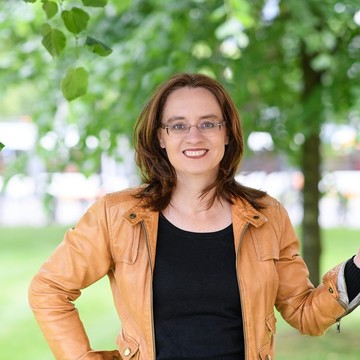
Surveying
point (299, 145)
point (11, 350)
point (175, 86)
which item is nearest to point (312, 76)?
point (299, 145)

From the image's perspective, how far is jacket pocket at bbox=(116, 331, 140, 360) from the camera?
8.55ft

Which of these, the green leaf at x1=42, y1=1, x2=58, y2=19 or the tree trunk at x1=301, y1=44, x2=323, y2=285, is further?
the tree trunk at x1=301, y1=44, x2=323, y2=285

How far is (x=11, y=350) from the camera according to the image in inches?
305

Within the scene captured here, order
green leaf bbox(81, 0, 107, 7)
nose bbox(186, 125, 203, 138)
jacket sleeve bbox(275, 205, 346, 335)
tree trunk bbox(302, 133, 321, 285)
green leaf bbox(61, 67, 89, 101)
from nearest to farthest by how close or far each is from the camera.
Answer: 1. nose bbox(186, 125, 203, 138)
2. jacket sleeve bbox(275, 205, 346, 335)
3. green leaf bbox(81, 0, 107, 7)
4. green leaf bbox(61, 67, 89, 101)
5. tree trunk bbox(302, 133, 321, 285)

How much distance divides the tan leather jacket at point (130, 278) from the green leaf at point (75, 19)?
610 mm

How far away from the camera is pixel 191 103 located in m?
2.74

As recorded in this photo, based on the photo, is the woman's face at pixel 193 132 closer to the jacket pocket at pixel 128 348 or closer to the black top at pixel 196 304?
the black top at pixel 196 304

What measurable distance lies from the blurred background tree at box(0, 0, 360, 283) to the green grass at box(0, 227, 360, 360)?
1672 millimetres

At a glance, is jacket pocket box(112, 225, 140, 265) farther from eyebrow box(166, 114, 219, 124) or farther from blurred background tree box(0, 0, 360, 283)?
blurred background tree box(0, 0, 360, 283)

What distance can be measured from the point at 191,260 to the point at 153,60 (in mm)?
3545

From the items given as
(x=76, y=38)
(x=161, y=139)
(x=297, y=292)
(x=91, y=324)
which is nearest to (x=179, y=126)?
(x=161, y=139)

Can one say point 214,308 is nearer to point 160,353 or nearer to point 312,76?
point 160,353

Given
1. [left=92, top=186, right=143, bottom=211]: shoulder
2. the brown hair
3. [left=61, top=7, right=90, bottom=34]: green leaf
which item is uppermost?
[left=61, top=7, right=90, bottom=34]: green leaf

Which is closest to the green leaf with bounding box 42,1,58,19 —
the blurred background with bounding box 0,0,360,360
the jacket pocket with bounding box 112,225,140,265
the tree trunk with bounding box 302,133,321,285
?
the jacket pocket with bounding box 112,225,140,265
